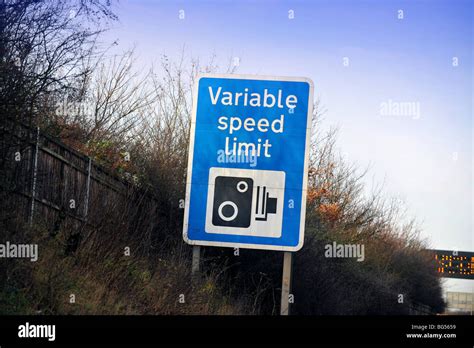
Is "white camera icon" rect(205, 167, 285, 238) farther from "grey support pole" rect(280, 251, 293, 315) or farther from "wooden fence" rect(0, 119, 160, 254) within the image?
"wooden fence" rect(0, 119, 160, 254)

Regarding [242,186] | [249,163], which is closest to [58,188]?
[242,186]

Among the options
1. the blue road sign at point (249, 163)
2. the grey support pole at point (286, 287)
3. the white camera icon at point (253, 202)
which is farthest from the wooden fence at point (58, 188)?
the grey support pole at point (286, 287)

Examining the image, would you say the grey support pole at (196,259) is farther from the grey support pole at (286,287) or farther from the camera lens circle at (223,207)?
the grey support pole at (286,287)

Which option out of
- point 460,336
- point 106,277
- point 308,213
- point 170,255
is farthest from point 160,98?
point 460,336

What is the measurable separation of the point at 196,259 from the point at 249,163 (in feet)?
5.88

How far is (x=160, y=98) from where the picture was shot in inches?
811

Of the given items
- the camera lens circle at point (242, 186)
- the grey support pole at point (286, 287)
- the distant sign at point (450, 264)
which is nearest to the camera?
the grey support pole at point (286, 287)

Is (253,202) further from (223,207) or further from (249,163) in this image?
(249,163)

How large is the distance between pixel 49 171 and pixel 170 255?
2.65 metres

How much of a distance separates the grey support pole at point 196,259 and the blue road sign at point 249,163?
0.12 metres

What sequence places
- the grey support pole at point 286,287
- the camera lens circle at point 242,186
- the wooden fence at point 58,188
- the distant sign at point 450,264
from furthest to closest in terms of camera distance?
the distant sign at point 450,264
the camera lens circle at point 242,186
the grey support pole at point 286,287
the wooden fence at point 58,188

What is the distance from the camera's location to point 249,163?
12250 millimetres

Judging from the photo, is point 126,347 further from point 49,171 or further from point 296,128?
point 296,128

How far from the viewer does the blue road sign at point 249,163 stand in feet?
39.9
